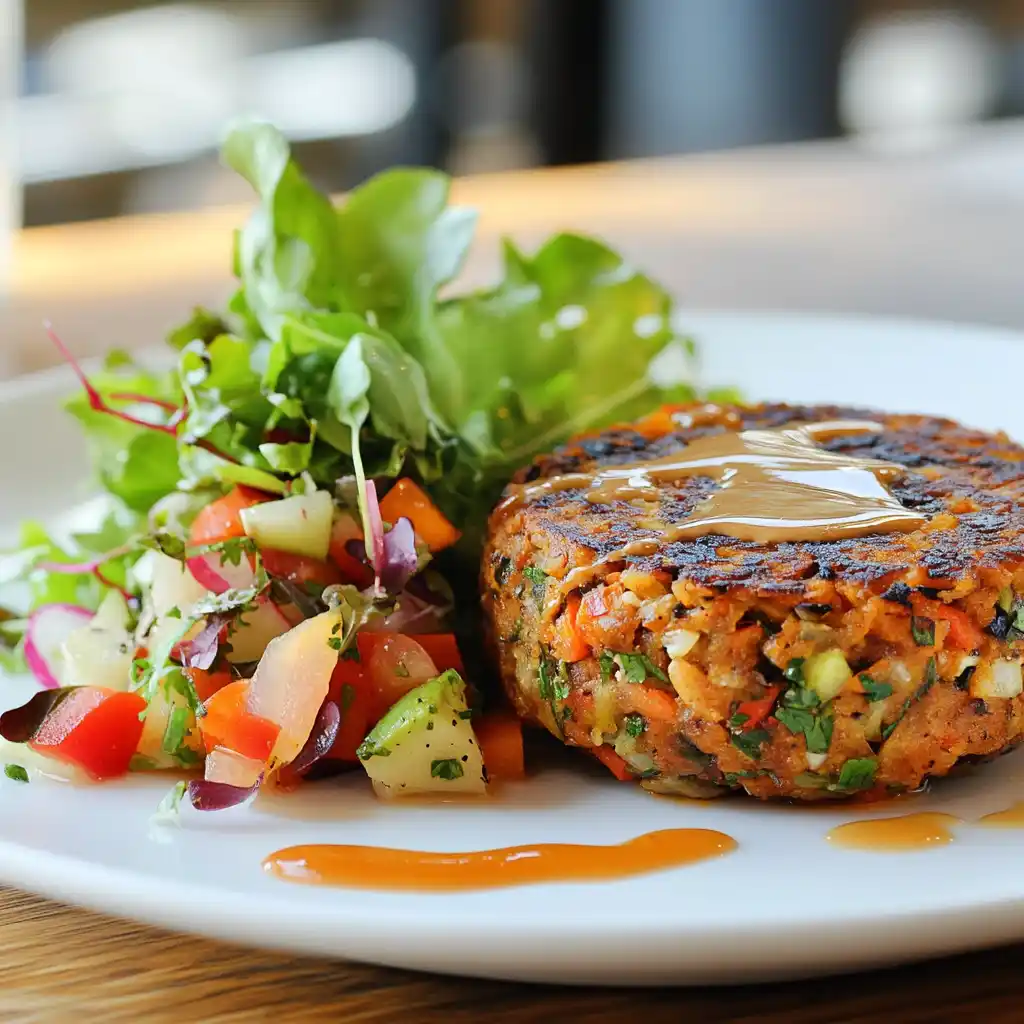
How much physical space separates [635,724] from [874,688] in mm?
370

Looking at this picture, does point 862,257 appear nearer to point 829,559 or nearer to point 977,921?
point 829,559

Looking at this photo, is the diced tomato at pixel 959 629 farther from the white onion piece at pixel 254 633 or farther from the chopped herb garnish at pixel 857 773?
the white onion piece at pixel 254 633

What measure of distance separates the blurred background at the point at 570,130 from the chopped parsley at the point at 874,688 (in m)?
4.02

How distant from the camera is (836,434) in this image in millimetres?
2732

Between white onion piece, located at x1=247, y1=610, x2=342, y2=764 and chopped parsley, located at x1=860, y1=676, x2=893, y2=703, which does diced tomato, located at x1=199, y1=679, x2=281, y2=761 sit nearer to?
white onion piece, located at x1=247, y1=610, x2=342, y2=764

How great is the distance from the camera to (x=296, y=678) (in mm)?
2273

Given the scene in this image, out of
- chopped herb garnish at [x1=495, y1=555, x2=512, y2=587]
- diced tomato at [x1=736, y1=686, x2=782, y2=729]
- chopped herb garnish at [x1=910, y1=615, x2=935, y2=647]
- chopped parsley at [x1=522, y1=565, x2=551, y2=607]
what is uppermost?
chopped herb garnish at [x1=910, y1=615, x2=935, y2=647]

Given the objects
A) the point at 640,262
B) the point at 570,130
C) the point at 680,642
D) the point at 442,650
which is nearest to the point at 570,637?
the point at 680,642

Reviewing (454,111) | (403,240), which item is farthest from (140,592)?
(454,111)

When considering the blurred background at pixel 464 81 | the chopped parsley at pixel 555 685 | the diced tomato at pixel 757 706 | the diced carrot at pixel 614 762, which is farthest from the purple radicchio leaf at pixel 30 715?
the blurred background at pixel 464 81

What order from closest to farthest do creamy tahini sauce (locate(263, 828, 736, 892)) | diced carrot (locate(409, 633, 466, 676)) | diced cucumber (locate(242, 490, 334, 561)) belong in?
creamy tahini sauce (locate(263, 828, 736, 892))
diced carrot (locate(409, 633, 466, 676))
diced cucumber (locate(242, 490, 334, 561))

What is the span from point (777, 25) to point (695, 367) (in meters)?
9.65

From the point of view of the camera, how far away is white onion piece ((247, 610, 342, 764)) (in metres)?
2.22

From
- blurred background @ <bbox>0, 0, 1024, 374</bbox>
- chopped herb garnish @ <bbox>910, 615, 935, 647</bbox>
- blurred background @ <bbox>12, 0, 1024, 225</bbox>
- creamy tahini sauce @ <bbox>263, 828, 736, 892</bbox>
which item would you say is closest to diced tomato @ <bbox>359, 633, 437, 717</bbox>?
creamy tahini sauce @ <bbox>263, 828, 736, 892</bbox>
